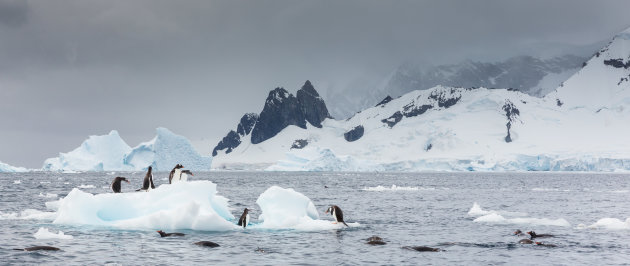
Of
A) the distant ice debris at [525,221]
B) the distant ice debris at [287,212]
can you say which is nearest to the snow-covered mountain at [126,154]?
the distant ice debris at [287,212]

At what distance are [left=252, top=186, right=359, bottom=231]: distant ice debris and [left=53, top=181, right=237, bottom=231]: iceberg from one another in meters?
2.09

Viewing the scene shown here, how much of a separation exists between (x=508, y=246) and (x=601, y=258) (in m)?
3.37

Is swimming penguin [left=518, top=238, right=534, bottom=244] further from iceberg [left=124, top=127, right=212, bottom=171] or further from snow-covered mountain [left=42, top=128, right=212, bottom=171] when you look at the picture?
snow-covered mountain [left=42, top=128, right=212, bottom=171]

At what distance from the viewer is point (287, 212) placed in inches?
1060

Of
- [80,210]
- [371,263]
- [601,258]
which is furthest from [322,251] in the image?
[80,210]

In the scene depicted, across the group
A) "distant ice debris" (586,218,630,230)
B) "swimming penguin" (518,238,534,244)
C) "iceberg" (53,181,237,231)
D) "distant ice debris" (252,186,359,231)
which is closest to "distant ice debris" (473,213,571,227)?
"distant ice debris" (586,218,630,230)

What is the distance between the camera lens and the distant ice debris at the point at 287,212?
85.4ft

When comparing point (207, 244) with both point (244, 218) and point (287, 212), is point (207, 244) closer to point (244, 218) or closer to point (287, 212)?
point (244, 218)

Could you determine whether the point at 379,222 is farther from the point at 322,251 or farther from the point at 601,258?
the point at 601,258

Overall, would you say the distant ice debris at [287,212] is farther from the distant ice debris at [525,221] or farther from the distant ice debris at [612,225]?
the distant ice debris at [612,225]

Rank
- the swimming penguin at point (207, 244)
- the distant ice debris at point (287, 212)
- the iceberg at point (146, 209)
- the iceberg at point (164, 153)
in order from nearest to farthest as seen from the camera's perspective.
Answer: the swimming penguin at point (207, 244)
the iceberg at point (146, 209)
the distant ice debris at point (287, 212)
the iceberg at point (164, 153)

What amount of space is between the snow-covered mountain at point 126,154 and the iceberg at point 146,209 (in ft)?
342

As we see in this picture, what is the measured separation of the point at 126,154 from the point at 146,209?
366 ft

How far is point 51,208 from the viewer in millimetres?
33875
